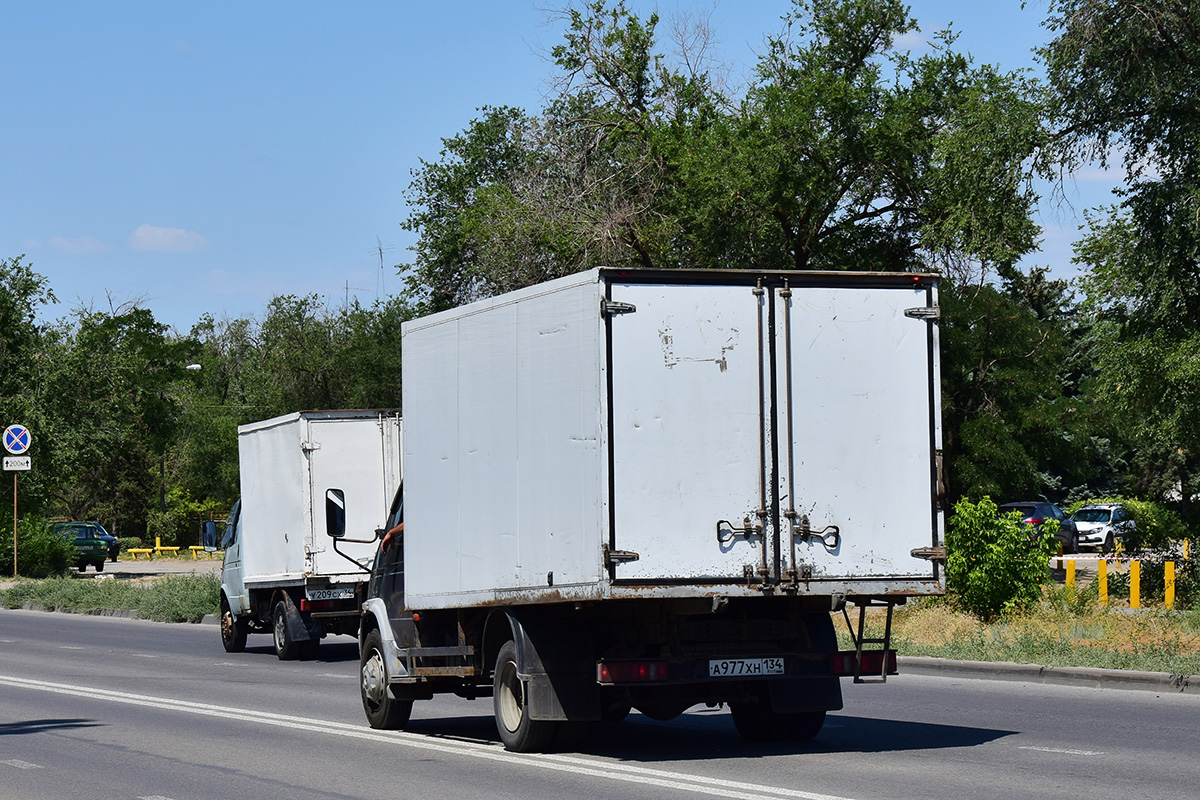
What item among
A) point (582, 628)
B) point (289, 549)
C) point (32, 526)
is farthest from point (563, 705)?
point (32, 526)

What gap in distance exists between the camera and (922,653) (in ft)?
60.4

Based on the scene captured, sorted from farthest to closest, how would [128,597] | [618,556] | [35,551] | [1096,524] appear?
[1096,524] → [35,551] → [128,597] → [618,556]

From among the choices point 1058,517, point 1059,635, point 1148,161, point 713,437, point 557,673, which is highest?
point 1148,161

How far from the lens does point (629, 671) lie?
33.5 feet

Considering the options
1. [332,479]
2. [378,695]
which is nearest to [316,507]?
[332,479]

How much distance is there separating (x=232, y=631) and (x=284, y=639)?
7.36ft

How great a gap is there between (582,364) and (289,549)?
11696 millimetres

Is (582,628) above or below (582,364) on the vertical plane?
below

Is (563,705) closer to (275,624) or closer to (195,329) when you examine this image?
(275,624)

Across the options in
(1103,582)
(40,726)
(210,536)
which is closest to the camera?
(40,726)

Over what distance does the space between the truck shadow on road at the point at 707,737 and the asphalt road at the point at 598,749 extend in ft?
0.08

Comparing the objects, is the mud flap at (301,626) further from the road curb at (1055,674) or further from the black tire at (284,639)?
the road curb at (1055,674)

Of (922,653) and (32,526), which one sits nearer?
(922,653)

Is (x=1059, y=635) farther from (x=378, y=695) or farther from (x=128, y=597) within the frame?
(x=128, y=597)
